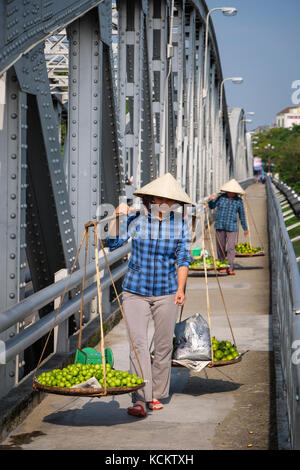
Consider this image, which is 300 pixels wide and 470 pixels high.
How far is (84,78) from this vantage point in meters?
9.34

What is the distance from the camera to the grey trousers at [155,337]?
6.68 meters

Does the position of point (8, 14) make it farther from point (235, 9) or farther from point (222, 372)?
point (235, 9)

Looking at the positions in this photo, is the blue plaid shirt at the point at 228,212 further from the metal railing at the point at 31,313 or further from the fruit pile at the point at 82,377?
the fruit pile at the point at 82,377

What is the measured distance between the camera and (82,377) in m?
6.06

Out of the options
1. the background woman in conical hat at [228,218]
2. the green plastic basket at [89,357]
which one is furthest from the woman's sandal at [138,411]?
the background woman in conical hat at [228,218]

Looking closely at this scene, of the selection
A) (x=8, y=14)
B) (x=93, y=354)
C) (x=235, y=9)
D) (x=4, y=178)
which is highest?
(x=235, y=9)

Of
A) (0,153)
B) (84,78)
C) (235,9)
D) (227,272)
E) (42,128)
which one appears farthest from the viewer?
(235,9)

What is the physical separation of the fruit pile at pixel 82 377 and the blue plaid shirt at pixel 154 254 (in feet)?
2.44

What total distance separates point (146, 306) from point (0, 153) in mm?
1461

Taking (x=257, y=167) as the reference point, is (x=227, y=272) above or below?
below

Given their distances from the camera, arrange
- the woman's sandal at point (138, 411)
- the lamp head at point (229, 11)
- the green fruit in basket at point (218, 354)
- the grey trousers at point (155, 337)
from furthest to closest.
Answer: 1. the lamp head at point (229, 11)
2. the green fruit in basket at point (218, 354)
3. the grey trousers at point (155, 337)
4. the woman's sandal at point (138, 411)

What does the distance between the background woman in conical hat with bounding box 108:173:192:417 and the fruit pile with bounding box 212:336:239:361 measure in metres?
0.48

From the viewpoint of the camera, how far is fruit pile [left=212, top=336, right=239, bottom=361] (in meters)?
7.21
